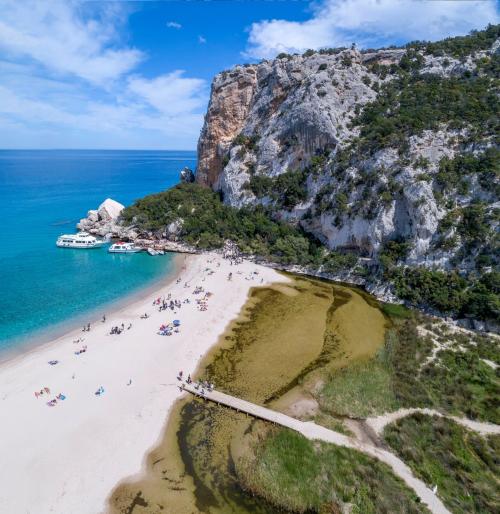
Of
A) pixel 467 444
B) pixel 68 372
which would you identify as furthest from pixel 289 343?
pixel 68 372

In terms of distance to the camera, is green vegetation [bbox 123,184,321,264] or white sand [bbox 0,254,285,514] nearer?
white sand [bbox 0,254,285,514]

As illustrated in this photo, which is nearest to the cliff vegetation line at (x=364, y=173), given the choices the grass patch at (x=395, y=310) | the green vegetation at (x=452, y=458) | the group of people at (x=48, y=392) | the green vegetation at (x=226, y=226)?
the green vegetation at (x=226, y=226)

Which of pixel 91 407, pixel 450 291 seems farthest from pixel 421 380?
pixel 91 407

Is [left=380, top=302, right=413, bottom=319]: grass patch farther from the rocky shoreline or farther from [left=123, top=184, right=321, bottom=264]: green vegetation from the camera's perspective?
[left=123, top=184, right=321, bottom=264]: green vegetation

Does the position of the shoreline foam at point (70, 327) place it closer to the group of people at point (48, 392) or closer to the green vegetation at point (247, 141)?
the group of people at point (48, 392)

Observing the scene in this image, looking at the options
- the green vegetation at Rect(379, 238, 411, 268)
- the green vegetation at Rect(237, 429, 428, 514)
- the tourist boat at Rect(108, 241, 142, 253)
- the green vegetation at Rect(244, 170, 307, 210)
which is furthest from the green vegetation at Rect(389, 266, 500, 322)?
the tourist boat at Rect(108, 241, 142, 253)

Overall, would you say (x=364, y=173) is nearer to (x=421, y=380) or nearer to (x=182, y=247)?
(x=182, y=247)

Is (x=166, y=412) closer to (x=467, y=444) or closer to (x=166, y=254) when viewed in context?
(x=467, y=444)

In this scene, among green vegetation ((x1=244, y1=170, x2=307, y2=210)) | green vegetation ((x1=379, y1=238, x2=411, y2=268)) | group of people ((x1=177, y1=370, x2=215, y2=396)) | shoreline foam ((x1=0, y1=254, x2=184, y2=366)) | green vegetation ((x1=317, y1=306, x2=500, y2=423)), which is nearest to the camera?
green vegetation ((x1=317, y1=306, x2=500, y2=423))
